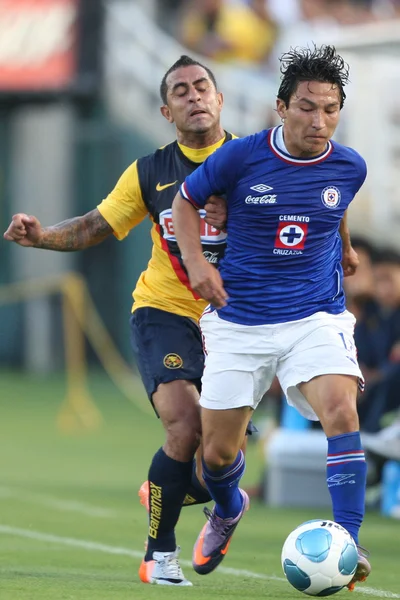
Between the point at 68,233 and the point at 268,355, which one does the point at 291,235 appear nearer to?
the point at 268,355

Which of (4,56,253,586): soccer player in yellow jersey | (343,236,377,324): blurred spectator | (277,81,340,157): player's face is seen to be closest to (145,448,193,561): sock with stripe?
(4,56,253,586): soccer player in yellow jersey

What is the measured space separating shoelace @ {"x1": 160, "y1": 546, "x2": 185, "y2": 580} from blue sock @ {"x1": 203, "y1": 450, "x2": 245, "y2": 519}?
0.36 metres

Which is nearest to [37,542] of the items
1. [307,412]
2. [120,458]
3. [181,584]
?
[181,584]

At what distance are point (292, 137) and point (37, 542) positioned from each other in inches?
144

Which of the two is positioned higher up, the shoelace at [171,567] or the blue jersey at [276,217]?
the blue jersey at [276,217]

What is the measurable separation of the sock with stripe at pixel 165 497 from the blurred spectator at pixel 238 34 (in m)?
15.0

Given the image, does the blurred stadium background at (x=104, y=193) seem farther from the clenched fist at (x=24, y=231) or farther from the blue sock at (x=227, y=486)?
the clenched fist at (x=24, y=231)

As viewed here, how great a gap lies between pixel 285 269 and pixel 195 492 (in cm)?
153

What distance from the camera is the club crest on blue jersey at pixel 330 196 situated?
6727mm

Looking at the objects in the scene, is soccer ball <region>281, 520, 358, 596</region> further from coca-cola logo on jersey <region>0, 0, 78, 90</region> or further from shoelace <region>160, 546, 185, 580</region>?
coca-cola logo on jersey <region>0, 0, 78, 90</region>

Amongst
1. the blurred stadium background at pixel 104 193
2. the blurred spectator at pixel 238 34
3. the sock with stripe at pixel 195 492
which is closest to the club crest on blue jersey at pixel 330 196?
the sock with stripe at pixel 195 492

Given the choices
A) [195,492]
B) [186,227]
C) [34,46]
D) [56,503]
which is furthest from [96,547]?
[34,46]

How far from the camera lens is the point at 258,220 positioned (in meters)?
6.73

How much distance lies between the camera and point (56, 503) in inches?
452
